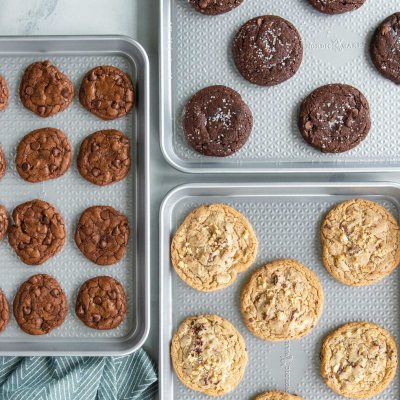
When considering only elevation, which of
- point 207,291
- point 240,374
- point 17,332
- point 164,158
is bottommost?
point 240,374

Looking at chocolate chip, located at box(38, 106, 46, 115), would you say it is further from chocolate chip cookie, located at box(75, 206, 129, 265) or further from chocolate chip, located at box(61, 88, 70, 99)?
chocolate chip cookie, located at box(75, 206, 129, 265)

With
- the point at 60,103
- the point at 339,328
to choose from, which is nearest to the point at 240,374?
the point at 339,328

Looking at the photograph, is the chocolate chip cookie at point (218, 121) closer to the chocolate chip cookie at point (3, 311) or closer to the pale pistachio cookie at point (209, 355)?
the pale pistachio cookie at point (209, 355)

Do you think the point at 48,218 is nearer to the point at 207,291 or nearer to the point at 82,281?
the point at 82,281

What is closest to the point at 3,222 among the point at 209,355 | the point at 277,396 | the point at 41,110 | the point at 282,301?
the point at 41,110

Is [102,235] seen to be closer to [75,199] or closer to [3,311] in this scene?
[75,199]

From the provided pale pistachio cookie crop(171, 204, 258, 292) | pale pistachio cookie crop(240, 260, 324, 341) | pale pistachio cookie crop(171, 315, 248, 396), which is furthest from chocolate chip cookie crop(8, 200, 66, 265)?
pale pistachio cookie crop(240, 260, 324, 341)
